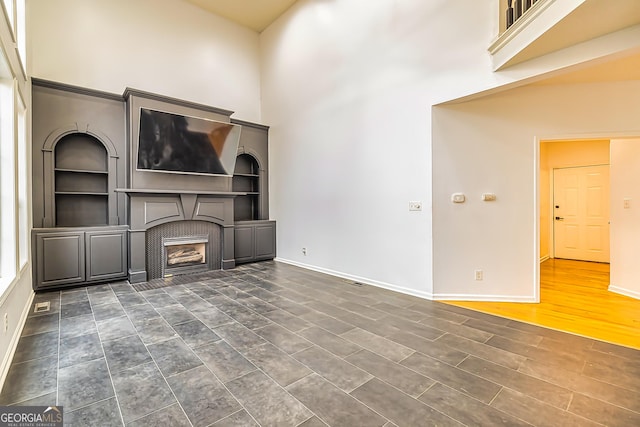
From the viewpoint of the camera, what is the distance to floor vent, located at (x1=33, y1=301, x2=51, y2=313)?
3.31m

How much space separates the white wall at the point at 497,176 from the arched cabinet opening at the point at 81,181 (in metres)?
5.03

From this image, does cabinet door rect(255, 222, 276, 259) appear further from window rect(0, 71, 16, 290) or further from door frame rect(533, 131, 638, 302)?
door frame rect(533, 131, 638, 302)

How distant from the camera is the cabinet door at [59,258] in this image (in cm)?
396

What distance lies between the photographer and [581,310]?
3340 millimetres

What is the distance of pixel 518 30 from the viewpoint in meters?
2.73

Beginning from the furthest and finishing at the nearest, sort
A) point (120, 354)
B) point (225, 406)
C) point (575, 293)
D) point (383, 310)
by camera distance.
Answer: point (575, 293), point (383, 310), point (120, 354), point (225, 406)

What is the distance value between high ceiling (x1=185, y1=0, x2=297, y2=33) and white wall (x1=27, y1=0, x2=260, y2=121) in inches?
6.1

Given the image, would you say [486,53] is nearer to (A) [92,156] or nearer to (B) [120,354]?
(B) [120,354]

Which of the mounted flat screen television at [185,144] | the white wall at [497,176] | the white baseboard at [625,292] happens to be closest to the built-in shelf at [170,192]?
the mounted flat screen television at [185,144]

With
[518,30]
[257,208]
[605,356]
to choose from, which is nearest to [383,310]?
[605,356]

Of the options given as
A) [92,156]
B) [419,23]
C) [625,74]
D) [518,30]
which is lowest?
[92,156]

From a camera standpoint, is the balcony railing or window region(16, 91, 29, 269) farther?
window region(16, 91, 29, 269)

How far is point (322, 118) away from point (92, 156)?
12.2 ft

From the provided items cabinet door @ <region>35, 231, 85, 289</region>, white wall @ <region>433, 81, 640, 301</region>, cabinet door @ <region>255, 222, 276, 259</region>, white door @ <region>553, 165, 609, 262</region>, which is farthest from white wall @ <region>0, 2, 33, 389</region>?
white door @ <region>553, 165, 609, 262</region>
